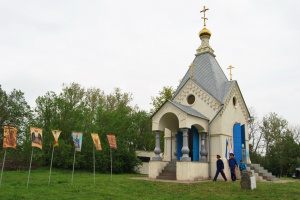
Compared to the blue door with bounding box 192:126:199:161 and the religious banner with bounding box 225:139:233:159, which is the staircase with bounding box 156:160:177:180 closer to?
the blue door with bounding box 192:126:199:161

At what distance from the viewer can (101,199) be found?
7496 millimetres

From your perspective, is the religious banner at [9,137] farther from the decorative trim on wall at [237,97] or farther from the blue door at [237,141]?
the blue door at [237,141]

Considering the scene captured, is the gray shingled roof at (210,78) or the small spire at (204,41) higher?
the small spire at (204,41)

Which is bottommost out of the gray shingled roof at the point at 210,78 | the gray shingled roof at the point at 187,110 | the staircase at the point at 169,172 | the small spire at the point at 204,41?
the staircase at the point at 169,172

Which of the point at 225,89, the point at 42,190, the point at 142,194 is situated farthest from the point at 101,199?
the point at 225,89

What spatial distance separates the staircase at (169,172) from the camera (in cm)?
1357

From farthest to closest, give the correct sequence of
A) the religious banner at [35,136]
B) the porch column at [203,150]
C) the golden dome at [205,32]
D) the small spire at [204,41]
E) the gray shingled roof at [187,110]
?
1. the golden dome at [205,32]
2. the small spire at [204,41]
3. the porch column at [203,150]
4. the gray shingled roof at [187,110]
5. the religious banner at [35,136]

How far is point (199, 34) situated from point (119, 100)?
54.3ft

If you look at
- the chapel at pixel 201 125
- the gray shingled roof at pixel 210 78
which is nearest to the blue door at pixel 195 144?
the chapel at pixel 201 125

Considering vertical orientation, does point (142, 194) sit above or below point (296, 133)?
below

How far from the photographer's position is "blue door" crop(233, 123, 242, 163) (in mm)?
15523

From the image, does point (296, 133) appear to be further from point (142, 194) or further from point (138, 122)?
point (142, 194)

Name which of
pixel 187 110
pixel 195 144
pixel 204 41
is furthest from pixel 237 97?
pixel 204 41

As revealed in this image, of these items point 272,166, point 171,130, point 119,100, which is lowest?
point 272,166
